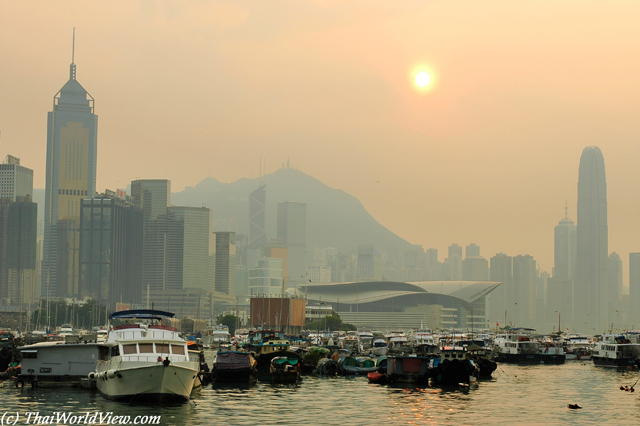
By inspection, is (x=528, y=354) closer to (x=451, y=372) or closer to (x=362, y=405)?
(x=451, y=372)

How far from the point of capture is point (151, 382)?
5528cm

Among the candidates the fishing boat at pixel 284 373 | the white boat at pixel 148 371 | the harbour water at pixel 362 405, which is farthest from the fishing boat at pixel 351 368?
the white boat at pixel 148 371

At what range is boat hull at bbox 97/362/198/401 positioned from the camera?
181 ft

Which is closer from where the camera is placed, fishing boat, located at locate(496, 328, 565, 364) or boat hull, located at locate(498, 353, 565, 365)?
boat hull, located at locate(498, 353, 565, 365)

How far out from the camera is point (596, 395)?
7425 cm

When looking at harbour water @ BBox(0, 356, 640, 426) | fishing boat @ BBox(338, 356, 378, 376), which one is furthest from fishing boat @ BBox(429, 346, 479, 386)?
fishing boat @ BBox(338, 356, 378, 376)

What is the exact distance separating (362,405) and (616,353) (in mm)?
69295

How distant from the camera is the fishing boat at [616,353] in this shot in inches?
4619

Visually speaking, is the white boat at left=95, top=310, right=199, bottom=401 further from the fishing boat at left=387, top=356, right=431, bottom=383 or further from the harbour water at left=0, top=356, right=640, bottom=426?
the fishing boat at left=387, top=356, right=431, bottom=383

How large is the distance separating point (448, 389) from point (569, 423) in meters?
20.7

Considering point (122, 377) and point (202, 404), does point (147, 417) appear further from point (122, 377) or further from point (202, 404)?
point (202, 404)

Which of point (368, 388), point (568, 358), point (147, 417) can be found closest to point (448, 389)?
point (368, 388)

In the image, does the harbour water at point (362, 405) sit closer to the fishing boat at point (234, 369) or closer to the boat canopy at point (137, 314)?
the fishing boat at point (234, 369)

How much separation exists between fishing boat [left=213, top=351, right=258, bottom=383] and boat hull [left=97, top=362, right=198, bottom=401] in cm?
2001
